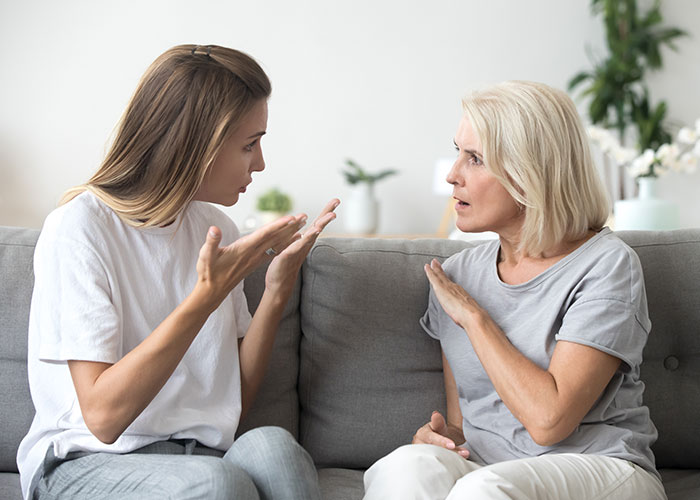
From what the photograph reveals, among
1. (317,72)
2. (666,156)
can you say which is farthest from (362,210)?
(666,156)

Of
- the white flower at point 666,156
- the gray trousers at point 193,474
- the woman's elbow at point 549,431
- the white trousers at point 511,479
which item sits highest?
the white flower at point 666,156

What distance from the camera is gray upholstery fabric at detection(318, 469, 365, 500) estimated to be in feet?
4.85

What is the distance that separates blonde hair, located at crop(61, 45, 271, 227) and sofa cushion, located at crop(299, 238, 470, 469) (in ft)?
1.42

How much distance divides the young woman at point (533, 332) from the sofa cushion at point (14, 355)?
753 mm

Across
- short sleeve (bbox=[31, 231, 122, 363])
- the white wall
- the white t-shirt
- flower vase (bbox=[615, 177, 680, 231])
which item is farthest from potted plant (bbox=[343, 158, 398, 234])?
short sleeve (bbox=[31, 231, 122, 363])

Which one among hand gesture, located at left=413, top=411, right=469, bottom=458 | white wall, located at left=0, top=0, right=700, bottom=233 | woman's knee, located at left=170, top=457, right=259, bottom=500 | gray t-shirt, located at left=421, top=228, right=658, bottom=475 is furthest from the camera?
white wall, located at left=0, top=0, right=700, bottom=233

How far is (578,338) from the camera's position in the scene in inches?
50.3

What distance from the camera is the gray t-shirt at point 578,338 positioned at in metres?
1.30

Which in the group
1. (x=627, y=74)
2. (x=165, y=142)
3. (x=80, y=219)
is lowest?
(x=627, y=74)

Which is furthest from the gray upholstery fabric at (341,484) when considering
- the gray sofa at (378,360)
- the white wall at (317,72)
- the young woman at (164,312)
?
the white wall at (317,72)

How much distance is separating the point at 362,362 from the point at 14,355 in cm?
73

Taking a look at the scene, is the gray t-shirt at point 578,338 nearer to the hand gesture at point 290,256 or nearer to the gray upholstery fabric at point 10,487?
the hand gesture at point 290,256

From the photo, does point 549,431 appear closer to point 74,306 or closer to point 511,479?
point 511,479

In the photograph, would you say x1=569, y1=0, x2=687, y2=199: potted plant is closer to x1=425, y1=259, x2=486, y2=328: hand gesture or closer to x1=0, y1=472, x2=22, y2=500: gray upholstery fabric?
x1=425, y1=259, x2=486, y2=328: hand gesture
